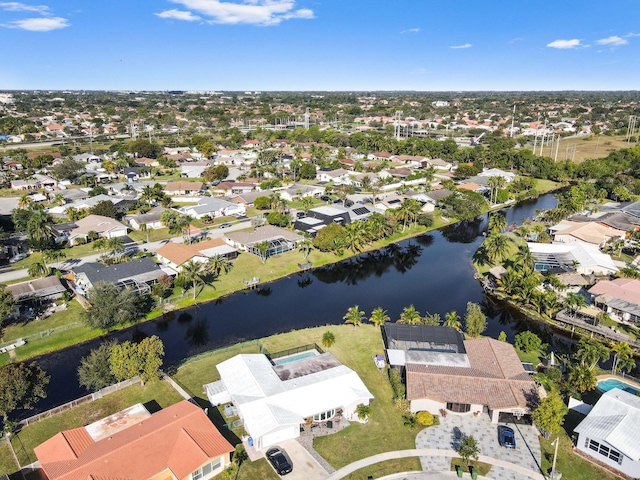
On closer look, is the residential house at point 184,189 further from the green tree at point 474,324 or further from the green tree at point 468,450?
the green tree at point 468,450

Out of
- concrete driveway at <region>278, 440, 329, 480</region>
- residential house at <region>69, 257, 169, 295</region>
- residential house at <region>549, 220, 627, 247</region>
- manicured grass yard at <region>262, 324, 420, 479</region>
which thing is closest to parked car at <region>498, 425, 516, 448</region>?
manicured grass yard at <region>262, 324, 420, 479</region>

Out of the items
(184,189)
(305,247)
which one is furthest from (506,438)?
(184,189)

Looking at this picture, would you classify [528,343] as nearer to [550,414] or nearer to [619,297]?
[550,414]

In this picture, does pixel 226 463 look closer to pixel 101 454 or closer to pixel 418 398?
pixel 101 454

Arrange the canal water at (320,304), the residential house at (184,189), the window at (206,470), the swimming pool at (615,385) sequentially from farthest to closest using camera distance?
the residential house at (184,189)
the canal water at (320,304)
the swimming pool at (615,385)
the window at (206,470)

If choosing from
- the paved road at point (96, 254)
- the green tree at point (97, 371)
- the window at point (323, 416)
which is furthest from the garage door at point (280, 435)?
the paved road at point (96, 254)

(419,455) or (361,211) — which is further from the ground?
(361,211)
